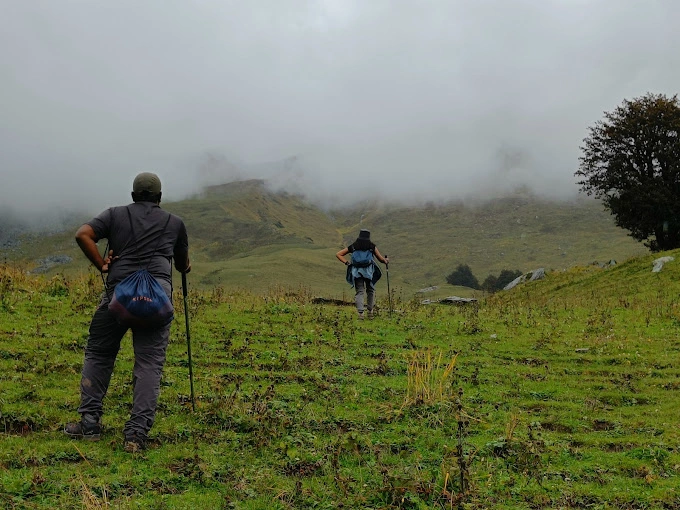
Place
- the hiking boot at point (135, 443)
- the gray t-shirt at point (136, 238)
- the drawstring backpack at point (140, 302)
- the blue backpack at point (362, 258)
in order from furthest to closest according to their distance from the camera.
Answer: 1. the blue backpack at point (362, 258)
2. the gray t-shirt at point (136, 238)
3. the drawstring backpack at point (140, 302)
4. the hiking boot at point (135, 443)

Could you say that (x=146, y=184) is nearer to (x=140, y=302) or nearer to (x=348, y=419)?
(x=140, y=302)

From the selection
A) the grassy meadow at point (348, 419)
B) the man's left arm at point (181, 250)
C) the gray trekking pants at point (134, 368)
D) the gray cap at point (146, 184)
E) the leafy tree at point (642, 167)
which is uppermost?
the leafy tree at point (642, 167)

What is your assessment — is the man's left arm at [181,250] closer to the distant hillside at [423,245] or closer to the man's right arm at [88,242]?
the man's right arm at [88,242]

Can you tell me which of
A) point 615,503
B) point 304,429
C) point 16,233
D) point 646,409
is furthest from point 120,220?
point 16,233

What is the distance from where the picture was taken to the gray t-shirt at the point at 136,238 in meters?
7.54

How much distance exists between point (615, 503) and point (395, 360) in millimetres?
7829

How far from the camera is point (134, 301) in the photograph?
7.14 meters

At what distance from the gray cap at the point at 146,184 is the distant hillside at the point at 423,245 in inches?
2966

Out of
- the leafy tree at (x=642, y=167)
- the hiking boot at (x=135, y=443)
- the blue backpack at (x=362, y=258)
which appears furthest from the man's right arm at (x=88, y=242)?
the leafy tree at (x=642, y=167)

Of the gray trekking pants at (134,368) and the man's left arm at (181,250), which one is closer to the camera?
the gray trekking pants at (134,368)

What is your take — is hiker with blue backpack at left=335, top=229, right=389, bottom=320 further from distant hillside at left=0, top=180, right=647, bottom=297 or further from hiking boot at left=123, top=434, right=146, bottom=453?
distant hillside at left=0, top=180, right=647, bottom=297

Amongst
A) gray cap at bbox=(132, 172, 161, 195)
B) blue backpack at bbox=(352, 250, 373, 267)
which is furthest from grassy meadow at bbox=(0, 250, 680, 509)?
gray cap at bbox=(132, 172, 161, 195)

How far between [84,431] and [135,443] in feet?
→ 3.10

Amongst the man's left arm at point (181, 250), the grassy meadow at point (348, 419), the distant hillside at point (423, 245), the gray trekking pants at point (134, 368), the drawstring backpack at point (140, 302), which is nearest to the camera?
the grassy meadow at point (348, 419)
